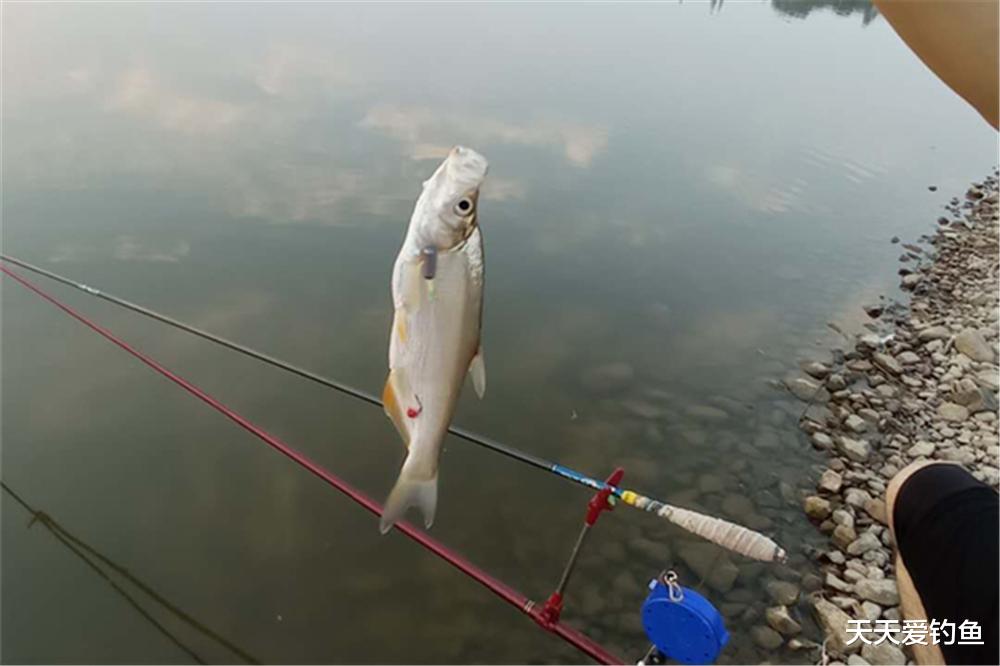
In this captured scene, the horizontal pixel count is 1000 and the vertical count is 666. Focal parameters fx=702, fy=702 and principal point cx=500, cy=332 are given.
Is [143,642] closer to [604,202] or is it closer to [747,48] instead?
[604,202]

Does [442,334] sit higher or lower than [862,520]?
higher

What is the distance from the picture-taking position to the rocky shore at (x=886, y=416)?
4.05 m

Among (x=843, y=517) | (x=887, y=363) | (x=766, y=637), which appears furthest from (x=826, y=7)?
(x=766, y=637)

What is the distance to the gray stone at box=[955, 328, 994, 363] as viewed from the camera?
6.30 metres

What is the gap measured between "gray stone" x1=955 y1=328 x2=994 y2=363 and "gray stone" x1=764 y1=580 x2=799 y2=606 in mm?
3513

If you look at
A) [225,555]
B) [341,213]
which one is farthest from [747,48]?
[225,555]

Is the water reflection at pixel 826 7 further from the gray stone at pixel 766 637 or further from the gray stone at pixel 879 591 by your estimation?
the gray stone at pixel 766 637

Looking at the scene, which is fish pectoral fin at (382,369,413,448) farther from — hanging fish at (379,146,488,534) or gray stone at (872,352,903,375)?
gray stone at (872,352,903,375)

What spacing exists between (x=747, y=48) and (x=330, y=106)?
1256cm

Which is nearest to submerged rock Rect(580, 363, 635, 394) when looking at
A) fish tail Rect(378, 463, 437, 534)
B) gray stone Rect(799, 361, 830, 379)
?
gray stone Rect(799, 361, 830, 379)

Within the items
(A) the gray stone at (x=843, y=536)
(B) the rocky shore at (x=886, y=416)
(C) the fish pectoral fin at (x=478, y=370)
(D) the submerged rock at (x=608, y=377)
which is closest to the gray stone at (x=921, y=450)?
(B) the rocky shore at (x=886, y=416)

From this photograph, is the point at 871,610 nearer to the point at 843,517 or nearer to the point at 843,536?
the point at 843,536

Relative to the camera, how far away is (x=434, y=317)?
160 cm

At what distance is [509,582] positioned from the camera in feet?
14.2
